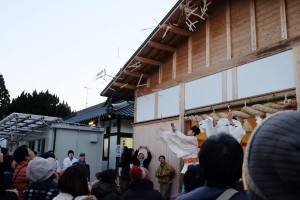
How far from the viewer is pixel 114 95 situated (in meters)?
12.1

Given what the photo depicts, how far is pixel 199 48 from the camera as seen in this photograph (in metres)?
8.90

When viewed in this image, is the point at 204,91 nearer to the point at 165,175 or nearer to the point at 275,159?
the point at 165,175

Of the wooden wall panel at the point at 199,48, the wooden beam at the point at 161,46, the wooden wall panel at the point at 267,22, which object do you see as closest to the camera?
the wooden wall panel at the point at 267,22

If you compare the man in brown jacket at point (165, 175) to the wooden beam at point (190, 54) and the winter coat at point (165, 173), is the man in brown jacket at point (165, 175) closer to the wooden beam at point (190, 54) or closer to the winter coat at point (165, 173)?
the winter coat at point (165, 173)

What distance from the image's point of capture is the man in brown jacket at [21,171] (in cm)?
393

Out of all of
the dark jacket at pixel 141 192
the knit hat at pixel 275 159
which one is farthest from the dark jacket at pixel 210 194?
the dark jacket at pixel 141 192

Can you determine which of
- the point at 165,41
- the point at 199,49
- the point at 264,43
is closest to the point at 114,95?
the point at 165,41

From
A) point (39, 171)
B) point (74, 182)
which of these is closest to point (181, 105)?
point (39, 171)

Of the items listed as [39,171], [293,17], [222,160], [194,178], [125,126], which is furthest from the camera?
[125,126]

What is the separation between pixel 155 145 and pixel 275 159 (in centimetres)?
937

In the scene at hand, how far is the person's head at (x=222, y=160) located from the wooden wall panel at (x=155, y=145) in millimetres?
7490

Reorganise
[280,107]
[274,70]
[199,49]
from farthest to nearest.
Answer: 1. [199,49]
2. [274,70]
3. [280,107]

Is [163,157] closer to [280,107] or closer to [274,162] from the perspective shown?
[280,107]

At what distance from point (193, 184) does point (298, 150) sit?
2559mm
